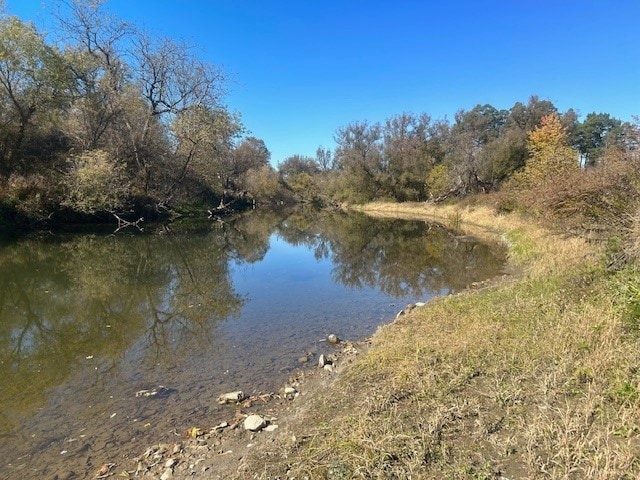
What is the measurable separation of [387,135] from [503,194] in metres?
32.2

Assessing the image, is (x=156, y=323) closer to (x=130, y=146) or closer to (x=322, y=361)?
(x=322, y=361)

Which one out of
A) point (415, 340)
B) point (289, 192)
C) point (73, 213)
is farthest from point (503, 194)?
point (289, 192)

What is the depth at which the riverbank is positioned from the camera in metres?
3.88

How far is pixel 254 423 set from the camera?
5.96 meters

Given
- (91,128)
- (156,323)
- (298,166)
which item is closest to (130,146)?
(91,128)

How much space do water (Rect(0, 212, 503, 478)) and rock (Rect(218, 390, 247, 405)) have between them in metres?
0.22

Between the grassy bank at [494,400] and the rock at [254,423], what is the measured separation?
2.17 feet

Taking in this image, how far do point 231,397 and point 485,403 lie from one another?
14.1ft

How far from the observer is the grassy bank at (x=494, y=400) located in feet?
12.7

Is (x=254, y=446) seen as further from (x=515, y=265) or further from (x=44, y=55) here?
(x=44, y=55)

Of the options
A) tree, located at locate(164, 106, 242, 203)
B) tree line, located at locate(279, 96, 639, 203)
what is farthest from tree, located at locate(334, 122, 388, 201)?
tree, located at locate(164, 106, 242, 203)

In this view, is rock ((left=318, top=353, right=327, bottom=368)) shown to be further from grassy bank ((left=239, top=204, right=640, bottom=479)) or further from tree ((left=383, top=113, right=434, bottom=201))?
tree ((left=383, top=113, right=434, bottom=201))

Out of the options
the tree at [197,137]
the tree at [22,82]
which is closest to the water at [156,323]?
the tree at [22,82]

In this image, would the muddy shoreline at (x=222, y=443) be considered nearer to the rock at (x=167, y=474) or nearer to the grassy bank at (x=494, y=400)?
the rock at (x=167, y=474)
